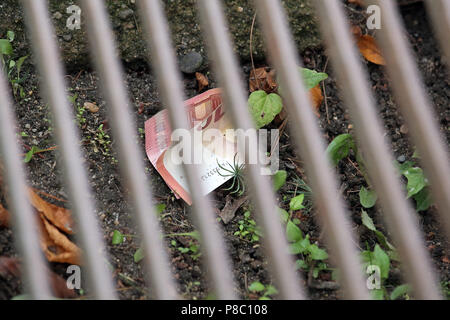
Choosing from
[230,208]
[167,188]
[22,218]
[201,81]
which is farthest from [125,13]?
[22,218]

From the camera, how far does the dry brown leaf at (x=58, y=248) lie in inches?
50.9

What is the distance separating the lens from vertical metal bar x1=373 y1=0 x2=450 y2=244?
124 cm

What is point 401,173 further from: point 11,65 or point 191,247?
point 11,65

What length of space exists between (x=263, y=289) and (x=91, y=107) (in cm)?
66

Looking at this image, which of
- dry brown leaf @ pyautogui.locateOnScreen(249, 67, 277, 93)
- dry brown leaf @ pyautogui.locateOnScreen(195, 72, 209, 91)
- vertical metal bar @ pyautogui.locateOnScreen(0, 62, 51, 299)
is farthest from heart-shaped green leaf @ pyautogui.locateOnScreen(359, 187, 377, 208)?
vertical metal bar @ pyautogui.locateOnScreen(0, 62, 51, 299)

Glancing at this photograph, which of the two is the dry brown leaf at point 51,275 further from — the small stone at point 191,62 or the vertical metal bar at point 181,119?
the small stone at point 191,62

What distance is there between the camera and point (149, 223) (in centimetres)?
123

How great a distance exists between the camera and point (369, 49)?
1777 millimetres

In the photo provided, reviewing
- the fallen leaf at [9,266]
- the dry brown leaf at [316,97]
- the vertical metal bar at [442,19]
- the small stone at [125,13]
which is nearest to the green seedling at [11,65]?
the small stone at [125,13]

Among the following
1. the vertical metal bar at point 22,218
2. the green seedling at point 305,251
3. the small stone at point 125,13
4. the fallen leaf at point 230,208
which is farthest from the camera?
the small stone at point 125,13

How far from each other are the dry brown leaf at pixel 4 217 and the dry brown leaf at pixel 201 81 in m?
0.63

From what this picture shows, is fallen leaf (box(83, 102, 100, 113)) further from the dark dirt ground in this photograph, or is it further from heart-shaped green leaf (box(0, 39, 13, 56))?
heart-shaped green leaf (box(0, 39, 13, 56))
